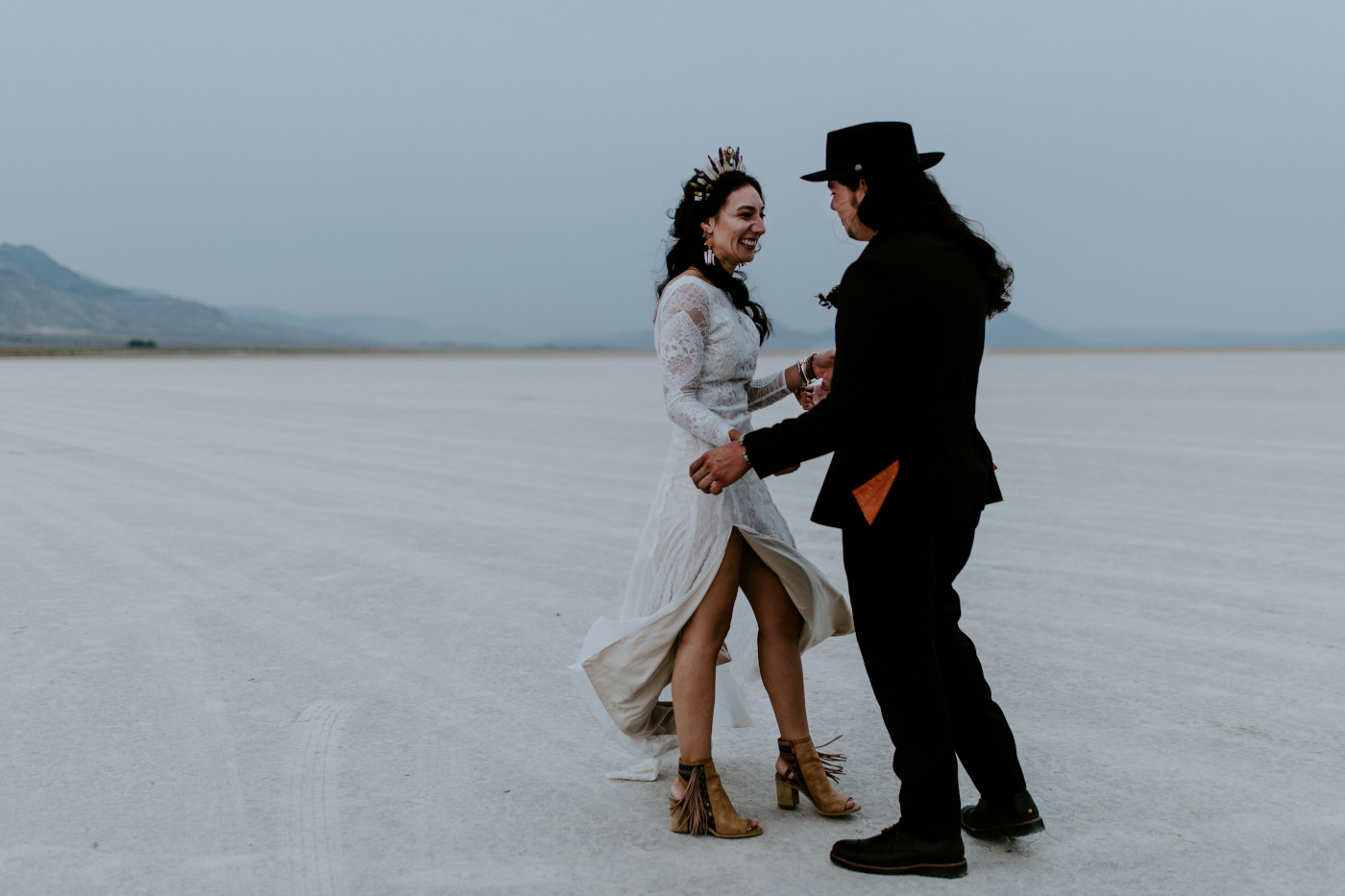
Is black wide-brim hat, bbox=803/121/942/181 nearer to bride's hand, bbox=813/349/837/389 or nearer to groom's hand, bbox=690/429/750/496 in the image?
bride's hand, bbox=813/349/837/389

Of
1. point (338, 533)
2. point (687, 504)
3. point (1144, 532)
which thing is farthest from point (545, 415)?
point (687, 504)

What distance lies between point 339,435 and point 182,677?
1049 centimetres

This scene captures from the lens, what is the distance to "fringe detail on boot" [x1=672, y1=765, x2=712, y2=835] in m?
3.21

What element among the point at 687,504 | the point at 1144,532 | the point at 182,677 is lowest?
the point at 182,677

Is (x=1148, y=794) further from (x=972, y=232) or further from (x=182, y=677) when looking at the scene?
(x=182, y=677)

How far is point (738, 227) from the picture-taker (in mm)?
3354

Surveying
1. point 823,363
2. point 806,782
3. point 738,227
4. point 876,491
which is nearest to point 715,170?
point 738,227

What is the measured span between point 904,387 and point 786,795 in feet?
4.48

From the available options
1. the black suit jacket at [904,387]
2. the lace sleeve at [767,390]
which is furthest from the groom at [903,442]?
the lace sleeve at [767,390]

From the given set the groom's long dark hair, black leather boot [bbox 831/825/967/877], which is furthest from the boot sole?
the groom's long dark hair

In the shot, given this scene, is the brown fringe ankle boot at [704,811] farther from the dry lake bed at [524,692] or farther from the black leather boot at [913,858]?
the black leather boot at [913,858]

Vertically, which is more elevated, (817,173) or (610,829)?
(817,173)

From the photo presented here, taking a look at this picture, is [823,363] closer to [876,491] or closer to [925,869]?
[876,491]

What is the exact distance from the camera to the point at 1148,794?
11.3ft
